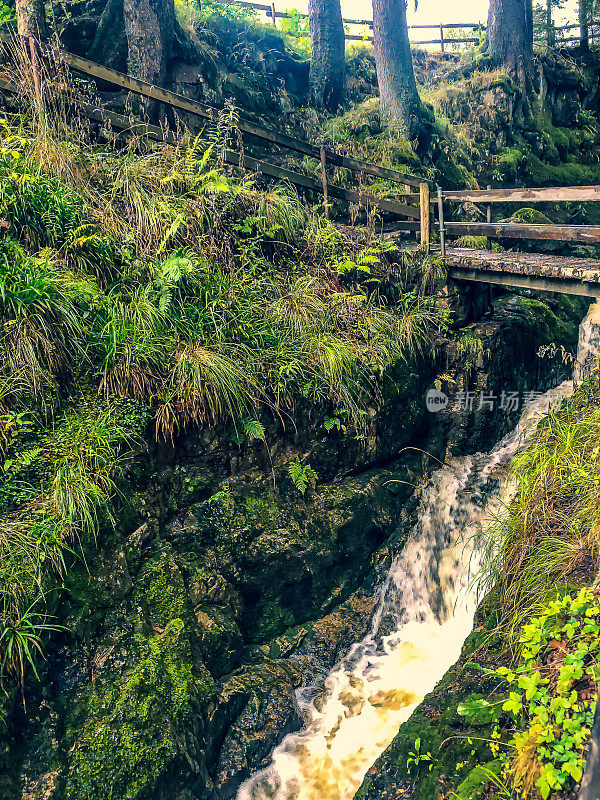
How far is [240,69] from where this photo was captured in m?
11.7

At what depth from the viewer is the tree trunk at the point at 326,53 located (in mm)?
13005

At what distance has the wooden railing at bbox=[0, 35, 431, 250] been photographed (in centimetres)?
736

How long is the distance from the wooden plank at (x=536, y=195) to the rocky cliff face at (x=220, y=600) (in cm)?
198

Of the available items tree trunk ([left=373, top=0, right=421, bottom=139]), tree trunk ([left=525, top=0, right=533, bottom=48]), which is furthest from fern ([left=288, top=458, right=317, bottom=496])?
tree trunk ([left=525, top=0, right=533, bottom=48])

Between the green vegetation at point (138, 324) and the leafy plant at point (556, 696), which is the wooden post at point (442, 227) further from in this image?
the leafy plant at point (556, 696)

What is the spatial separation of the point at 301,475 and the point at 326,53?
1089 cm

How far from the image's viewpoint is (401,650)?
5922mm

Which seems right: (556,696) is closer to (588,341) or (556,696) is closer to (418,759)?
(418,759)

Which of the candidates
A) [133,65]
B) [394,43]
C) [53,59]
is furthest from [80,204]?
[394,43]

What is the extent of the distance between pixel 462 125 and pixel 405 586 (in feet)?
37.6

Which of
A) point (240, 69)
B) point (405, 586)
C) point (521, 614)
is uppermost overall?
point (240, 69)

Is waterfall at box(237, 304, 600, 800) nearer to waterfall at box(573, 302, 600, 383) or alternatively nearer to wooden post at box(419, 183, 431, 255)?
waterfall at box(573, 302, 600, 383)

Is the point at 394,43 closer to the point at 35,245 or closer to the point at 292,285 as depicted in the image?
the point at 292,285

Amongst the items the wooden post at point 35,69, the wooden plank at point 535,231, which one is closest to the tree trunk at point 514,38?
the wooden plank at point 535,231
